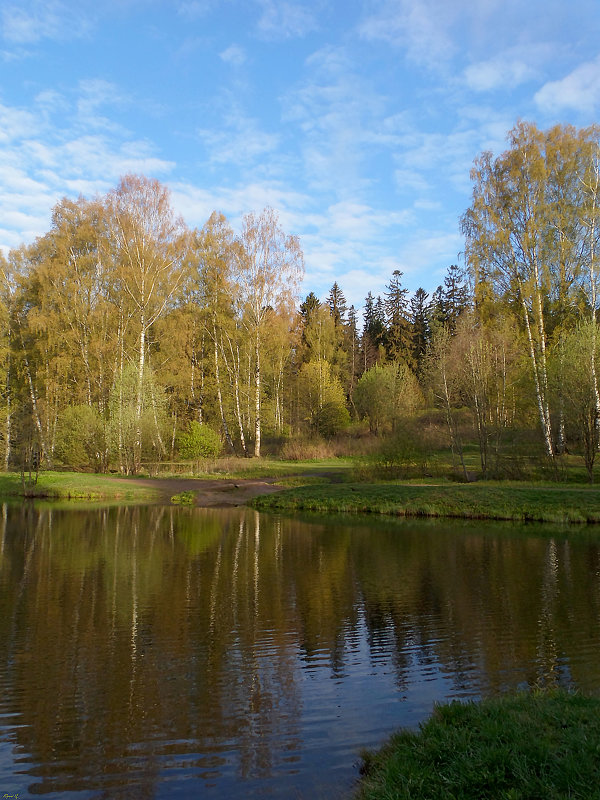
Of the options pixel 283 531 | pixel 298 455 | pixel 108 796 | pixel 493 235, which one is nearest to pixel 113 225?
pixel 298 455

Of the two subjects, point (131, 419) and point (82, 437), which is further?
point (82, 437)

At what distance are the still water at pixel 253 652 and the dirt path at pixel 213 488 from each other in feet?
38.3

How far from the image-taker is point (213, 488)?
29094 mm

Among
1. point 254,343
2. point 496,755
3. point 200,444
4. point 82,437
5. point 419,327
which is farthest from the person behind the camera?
point 419,327

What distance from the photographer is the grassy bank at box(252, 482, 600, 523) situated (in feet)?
67.8

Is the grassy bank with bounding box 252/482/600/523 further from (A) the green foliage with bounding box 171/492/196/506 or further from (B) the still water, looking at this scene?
(B) the still water

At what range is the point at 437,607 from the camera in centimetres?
981

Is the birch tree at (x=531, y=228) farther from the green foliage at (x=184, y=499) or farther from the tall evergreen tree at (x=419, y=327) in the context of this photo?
the tall evergreen tree at (x=419, y=327)

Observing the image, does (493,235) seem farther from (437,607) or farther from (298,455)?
(437,607)

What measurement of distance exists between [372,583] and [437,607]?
198 centimetres

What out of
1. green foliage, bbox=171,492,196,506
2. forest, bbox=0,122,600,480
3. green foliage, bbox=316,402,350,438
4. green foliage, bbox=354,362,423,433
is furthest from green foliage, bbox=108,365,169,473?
green foliage, bbox=354,362,423,433

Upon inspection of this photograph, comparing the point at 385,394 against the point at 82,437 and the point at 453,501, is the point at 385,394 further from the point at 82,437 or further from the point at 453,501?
the point at 453,501

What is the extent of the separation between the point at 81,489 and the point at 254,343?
1549 centimetres

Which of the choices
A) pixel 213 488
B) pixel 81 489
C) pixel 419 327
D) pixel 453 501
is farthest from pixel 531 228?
pixel 419 327
